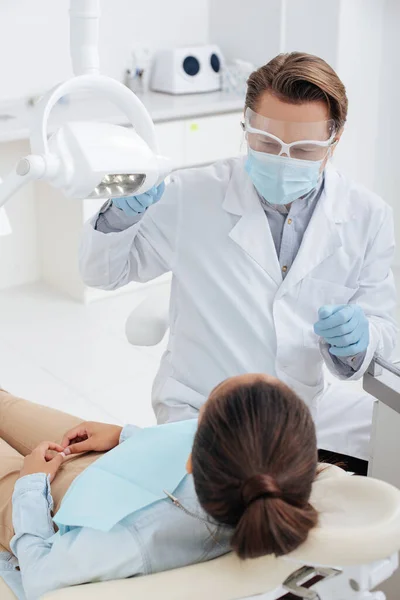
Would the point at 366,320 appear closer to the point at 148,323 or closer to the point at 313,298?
the point at 313,298

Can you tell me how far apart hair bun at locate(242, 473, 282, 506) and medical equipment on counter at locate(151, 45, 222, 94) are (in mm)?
3111

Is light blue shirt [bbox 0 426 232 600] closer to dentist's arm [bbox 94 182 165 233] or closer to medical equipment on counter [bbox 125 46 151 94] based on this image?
dentist's arm [bbox 94 182 165 233]

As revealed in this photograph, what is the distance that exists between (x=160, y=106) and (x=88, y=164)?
2611 millimetres

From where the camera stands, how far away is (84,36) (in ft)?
4.50

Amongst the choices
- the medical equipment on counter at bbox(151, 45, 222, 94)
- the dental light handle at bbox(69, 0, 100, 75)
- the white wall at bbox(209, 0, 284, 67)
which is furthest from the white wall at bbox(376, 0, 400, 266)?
the dental light handle at bbox(69, 0, 100, 75)

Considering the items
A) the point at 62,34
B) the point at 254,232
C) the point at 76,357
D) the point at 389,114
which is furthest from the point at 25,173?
the point at 389,114

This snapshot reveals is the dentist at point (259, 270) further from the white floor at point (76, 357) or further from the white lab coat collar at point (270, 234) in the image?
the white floor at point (76, 357)

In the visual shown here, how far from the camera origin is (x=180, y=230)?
1892mm

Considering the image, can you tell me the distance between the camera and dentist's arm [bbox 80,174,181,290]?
1759 mm

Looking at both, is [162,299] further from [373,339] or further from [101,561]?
[101,561]

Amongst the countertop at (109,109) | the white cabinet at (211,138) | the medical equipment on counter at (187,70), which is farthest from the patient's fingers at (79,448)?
the medical equipment on counter at (187,70)

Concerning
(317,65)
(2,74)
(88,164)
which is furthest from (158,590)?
(2,74)

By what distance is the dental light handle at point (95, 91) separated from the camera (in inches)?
46.0

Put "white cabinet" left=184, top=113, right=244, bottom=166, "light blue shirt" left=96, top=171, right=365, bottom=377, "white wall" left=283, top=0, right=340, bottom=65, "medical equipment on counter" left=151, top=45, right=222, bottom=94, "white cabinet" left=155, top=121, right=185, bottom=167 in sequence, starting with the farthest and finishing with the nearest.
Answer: "medical equipment on counter" left=151, top=45, right=222, bottom=94, "white wall" left=283, top=0, right=340, bottom=65, "white cabinet" left=184, top=113, right=244, bottom=166, "white cabinet" left=155, top=121, right=185, bottom=167, "light blue shirt" left=96, top=171, right=365, bottom=377
